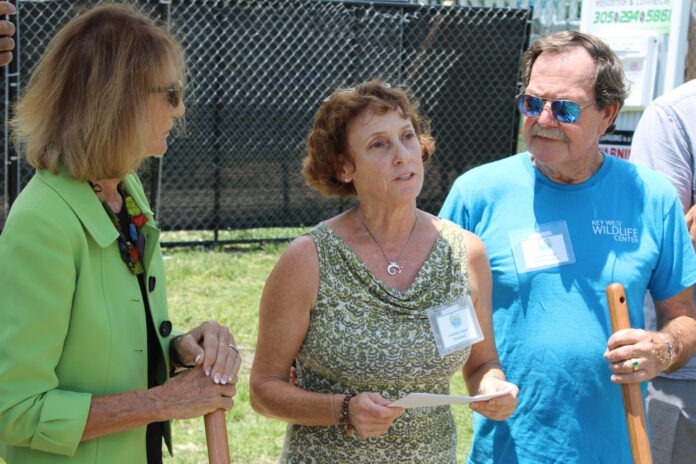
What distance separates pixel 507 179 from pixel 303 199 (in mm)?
6218

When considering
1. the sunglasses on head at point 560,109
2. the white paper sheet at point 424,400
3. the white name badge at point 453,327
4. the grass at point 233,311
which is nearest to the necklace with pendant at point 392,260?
the white name badge at point 453,327

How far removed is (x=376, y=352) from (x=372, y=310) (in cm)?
12

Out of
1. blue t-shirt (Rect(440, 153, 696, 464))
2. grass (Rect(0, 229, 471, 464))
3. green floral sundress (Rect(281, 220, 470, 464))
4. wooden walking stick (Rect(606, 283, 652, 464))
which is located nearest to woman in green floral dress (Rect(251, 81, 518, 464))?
green floral sundress (Rect(281, 220, 470, 464))

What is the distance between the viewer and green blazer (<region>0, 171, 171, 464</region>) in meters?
1.81

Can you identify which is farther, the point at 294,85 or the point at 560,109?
the point at 294,85

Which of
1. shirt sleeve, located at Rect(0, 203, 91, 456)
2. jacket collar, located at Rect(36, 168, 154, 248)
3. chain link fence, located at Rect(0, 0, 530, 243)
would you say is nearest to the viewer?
shirt sleeve, located at Rect(0, 203, 91, 456)

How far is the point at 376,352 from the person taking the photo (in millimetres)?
2244

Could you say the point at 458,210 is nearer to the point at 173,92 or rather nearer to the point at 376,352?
the point at 376,352

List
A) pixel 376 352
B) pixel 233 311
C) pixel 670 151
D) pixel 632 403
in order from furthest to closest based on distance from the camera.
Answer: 1. pixel 233 311
2. pixel 670 151
3. pixel 632 403
4. pixel 376 352

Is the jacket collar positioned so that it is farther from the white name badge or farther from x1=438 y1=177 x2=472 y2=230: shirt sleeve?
x1=438 y1=177 x2=472 y2=230: shirt sleeve

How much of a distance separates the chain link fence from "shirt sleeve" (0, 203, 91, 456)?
18.4 feet

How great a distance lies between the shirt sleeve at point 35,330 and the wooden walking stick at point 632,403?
1430mm

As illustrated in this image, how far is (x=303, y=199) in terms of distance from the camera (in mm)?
8805

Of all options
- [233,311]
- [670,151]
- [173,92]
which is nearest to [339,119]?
[173,92]
